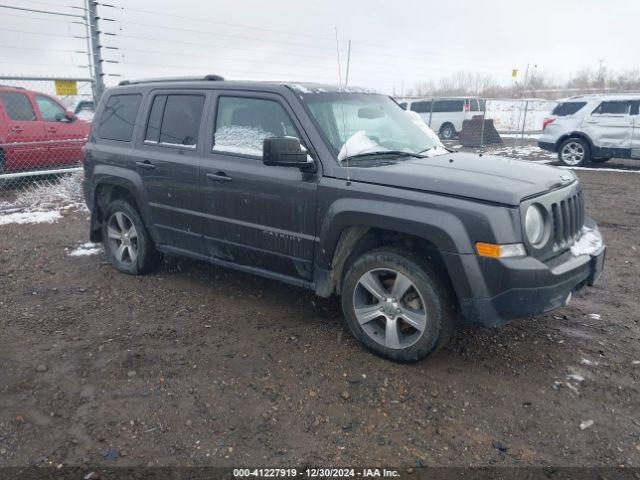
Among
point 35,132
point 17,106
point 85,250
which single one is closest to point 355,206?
point 85,250

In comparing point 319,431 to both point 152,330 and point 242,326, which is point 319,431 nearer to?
point 242,326

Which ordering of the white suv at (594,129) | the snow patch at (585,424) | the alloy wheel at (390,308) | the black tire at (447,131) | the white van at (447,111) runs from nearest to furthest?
the snow patch at (585,424)
the alloy wheel at (390,308)
the white suv at (594,129)
the white van at (447,111)
the black tire at (447,131)

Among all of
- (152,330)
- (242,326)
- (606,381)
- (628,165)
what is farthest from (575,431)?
(628,165)

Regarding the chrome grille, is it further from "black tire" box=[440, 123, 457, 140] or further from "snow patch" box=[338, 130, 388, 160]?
"black tire" box=[440, 123, 457, 140]

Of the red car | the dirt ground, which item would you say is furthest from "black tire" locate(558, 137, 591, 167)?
the red car

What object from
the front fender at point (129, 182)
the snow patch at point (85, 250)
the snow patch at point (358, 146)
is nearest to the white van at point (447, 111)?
the snow patch at point (85, 250)

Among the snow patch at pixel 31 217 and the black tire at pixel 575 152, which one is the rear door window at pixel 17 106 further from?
the black tire at pixel 575 152

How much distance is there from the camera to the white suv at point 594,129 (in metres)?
11.8

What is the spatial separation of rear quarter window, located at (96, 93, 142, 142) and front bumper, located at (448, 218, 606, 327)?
11.6 ft

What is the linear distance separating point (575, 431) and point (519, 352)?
34.3 inches

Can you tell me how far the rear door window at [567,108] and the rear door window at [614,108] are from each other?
414 mm

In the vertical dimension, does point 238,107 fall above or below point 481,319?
above

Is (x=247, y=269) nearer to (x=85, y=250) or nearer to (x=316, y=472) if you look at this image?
(x=316, y=472)

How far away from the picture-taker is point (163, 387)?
3.19m
